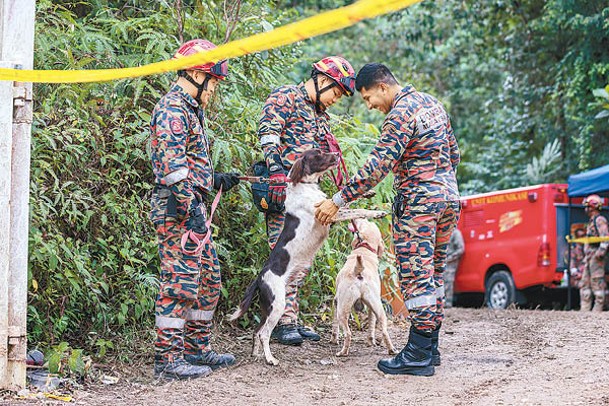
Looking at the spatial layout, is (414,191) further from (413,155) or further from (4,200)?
(4,200)

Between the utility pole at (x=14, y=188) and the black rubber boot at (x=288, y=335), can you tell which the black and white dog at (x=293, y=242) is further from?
the utility pole at (x=14, y=188)

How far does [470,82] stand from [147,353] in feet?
60.8

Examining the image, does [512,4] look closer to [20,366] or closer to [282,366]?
[282,366]

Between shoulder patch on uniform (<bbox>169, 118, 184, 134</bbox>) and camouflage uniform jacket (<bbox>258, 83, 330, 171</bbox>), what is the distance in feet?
3.69

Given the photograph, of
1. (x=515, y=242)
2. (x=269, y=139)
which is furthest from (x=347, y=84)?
(x=515, y=242)

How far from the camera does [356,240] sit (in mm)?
7309

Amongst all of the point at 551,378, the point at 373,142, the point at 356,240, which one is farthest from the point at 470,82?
the point at 551,378

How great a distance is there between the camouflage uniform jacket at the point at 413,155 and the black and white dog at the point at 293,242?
58 centimetres

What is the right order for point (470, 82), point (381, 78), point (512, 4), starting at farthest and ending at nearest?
point (470, 82) < point (512, 4) < point (381, 78)

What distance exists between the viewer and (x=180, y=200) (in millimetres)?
5910

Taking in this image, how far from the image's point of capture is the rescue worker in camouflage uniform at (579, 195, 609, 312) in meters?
13.1

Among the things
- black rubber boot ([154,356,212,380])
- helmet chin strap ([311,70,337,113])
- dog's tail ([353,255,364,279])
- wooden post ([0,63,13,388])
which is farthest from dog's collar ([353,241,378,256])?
wooden post ([0,63,13,388])

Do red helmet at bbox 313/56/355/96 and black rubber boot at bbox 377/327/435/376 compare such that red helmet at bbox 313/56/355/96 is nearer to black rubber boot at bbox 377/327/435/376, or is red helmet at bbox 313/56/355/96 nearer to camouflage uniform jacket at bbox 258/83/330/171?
camouflage uniform jacket at bbox 258/83/330/171

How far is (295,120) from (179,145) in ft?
4.89
